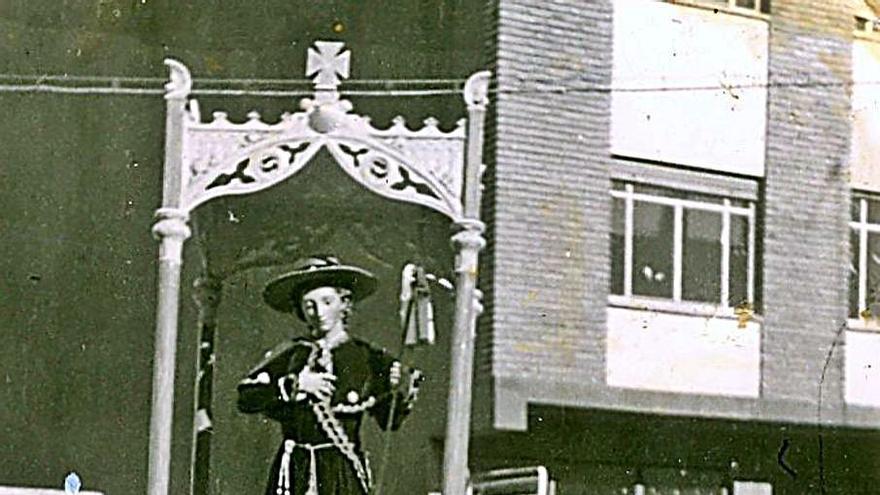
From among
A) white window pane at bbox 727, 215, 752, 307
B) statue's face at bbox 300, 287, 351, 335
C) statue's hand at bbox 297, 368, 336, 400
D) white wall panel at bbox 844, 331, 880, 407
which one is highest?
white window pane at bbox 727, 215, 752, 307

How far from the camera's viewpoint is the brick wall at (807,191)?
1.45 meters

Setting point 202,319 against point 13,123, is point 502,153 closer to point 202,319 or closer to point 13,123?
point 202,319

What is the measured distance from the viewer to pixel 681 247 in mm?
1484

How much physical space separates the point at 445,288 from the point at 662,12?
Result: 1.14 feet

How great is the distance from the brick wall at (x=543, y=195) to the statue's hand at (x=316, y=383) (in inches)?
6.0

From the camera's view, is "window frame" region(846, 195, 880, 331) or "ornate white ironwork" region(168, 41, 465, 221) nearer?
"ornate white ironwork" region(168, 41, 465, 221)

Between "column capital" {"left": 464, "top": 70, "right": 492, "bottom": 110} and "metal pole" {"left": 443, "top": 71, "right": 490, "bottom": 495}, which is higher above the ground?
"column capital" {"left": 464, "top": 70, "right": 492, "bottom": 110}

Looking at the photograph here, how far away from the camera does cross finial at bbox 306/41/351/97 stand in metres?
1.38

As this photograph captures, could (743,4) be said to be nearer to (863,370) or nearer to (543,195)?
(543,195)

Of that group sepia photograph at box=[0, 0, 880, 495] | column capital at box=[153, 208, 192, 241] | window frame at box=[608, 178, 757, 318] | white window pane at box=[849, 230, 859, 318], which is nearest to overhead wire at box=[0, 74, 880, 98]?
sepia photograph at box=[0, 0, 880, 495]

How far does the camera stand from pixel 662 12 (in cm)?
142

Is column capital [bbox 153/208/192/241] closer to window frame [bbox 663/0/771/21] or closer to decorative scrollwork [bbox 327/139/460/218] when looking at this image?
decorative scrollwork [bbox 327/139/460/218]

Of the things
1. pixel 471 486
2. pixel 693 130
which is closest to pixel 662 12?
pixel 693 130

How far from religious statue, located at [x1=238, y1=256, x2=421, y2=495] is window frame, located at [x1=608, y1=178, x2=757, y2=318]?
0.83ft
